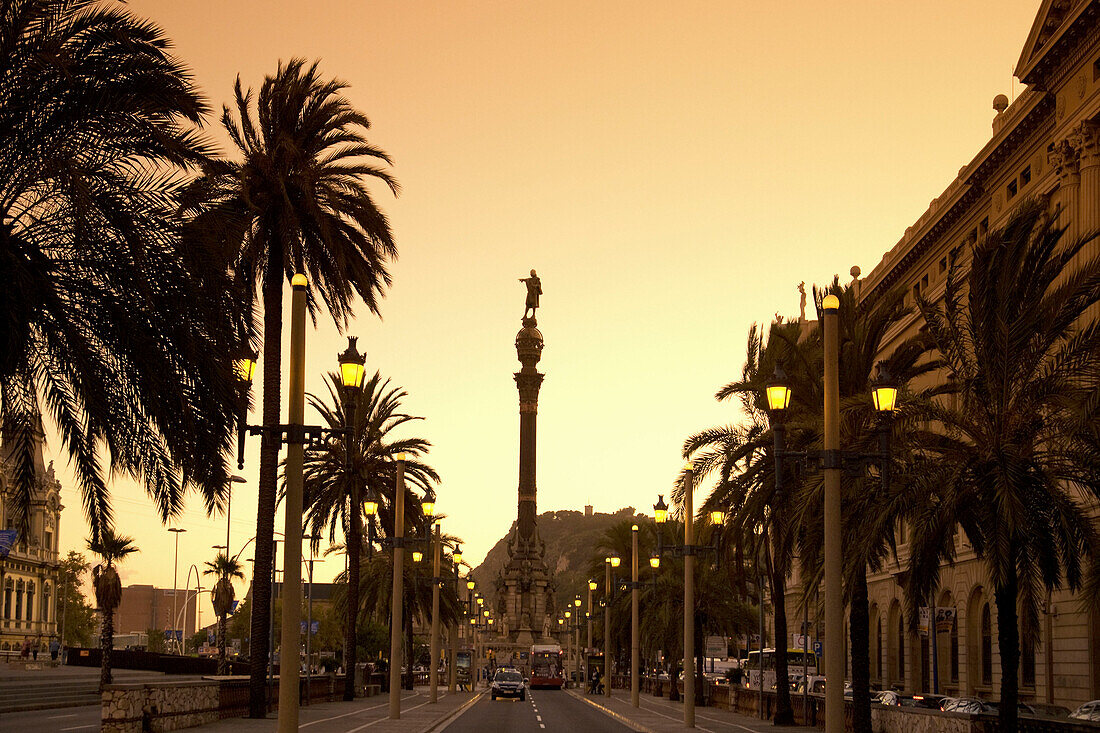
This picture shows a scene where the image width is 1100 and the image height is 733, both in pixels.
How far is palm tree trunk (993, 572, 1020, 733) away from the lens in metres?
23.2

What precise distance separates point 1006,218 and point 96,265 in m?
43.9

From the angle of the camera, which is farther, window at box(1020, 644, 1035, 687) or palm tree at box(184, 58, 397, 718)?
window at box(1020, 644, 1035, 687)

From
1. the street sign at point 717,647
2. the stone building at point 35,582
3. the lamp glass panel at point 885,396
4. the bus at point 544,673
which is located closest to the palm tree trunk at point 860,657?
the lamp glass panel at point 885,396

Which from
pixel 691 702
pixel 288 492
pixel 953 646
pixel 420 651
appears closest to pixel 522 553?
pixel 420 651

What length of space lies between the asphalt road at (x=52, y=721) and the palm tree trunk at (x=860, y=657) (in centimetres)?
1919

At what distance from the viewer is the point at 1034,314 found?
23.1 metres

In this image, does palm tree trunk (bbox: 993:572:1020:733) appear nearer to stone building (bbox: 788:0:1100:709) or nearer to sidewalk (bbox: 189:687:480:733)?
stone building (bbox: 788:0:1100:709)

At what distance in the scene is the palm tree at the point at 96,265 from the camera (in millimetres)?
16047

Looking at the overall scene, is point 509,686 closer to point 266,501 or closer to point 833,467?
point 266,501

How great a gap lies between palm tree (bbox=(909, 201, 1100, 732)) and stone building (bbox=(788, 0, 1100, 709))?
8.00m

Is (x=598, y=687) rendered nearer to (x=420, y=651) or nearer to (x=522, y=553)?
(x=522, y=553)

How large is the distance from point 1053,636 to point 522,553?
92859 millimetres

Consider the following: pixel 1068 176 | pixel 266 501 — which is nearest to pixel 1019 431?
pixel 266 501

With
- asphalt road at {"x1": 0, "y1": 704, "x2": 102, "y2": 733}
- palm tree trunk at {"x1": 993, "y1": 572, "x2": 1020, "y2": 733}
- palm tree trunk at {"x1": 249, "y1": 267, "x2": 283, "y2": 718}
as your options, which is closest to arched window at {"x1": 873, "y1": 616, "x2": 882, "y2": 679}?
asphalt road at {"x1": 0, "y1": 704, "x2": 102, "y2": 733}
